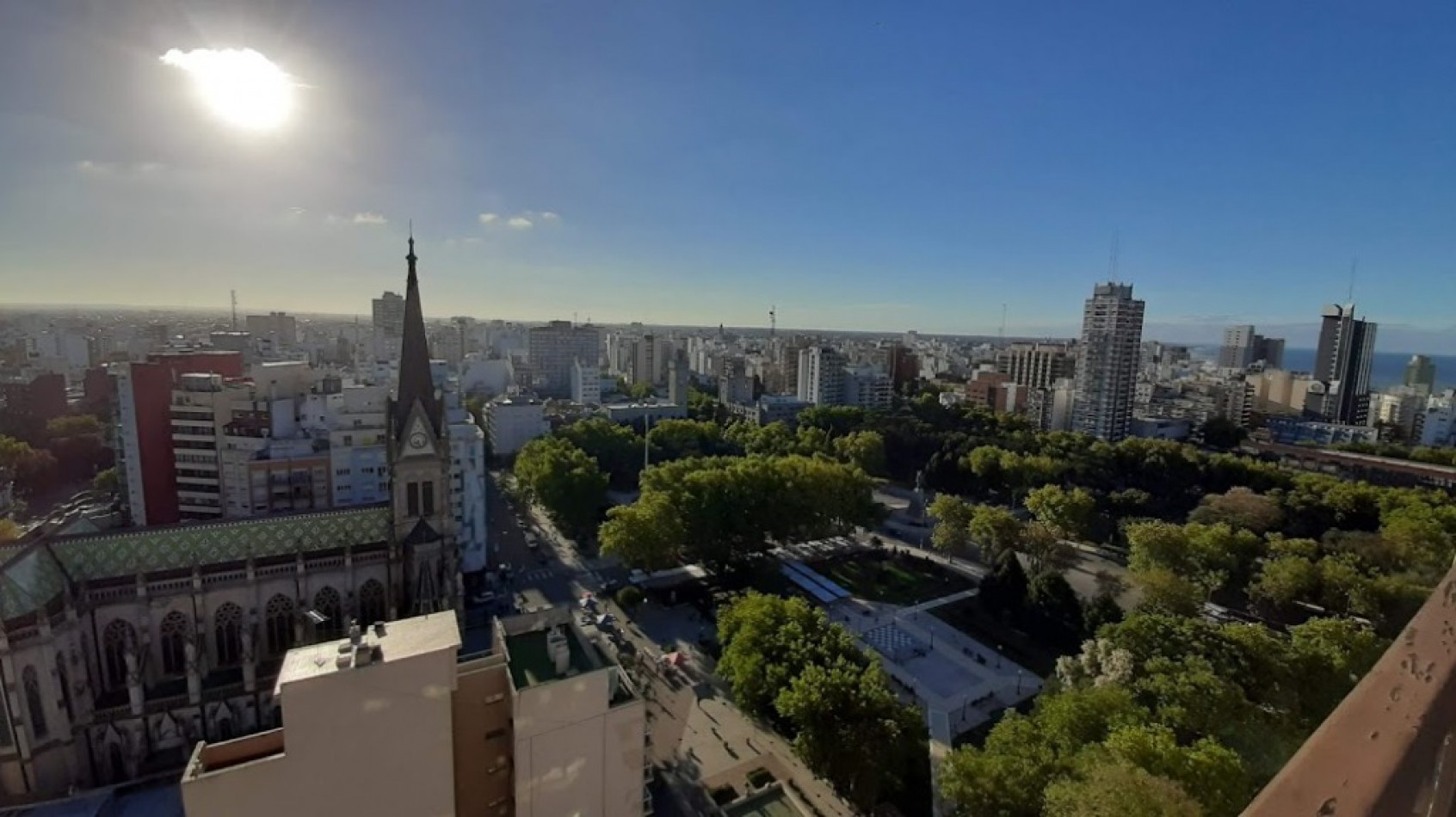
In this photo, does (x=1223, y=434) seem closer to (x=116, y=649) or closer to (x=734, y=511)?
(x=734, y=511)

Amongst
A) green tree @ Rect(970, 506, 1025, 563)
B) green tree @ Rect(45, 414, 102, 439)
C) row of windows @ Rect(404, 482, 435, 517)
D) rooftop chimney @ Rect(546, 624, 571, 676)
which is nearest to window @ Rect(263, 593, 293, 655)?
row of windows @ Rect(404, 482, 435, 517)

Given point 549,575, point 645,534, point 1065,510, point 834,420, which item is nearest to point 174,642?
point 549,575

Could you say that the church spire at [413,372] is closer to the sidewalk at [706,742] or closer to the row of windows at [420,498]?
the row of windows at [420,498]

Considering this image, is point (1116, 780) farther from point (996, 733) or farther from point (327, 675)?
point (327, 675)

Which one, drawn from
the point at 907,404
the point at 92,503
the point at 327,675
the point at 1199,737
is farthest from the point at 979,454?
the point at 92,503

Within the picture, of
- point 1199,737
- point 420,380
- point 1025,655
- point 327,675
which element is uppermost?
point 420,380
